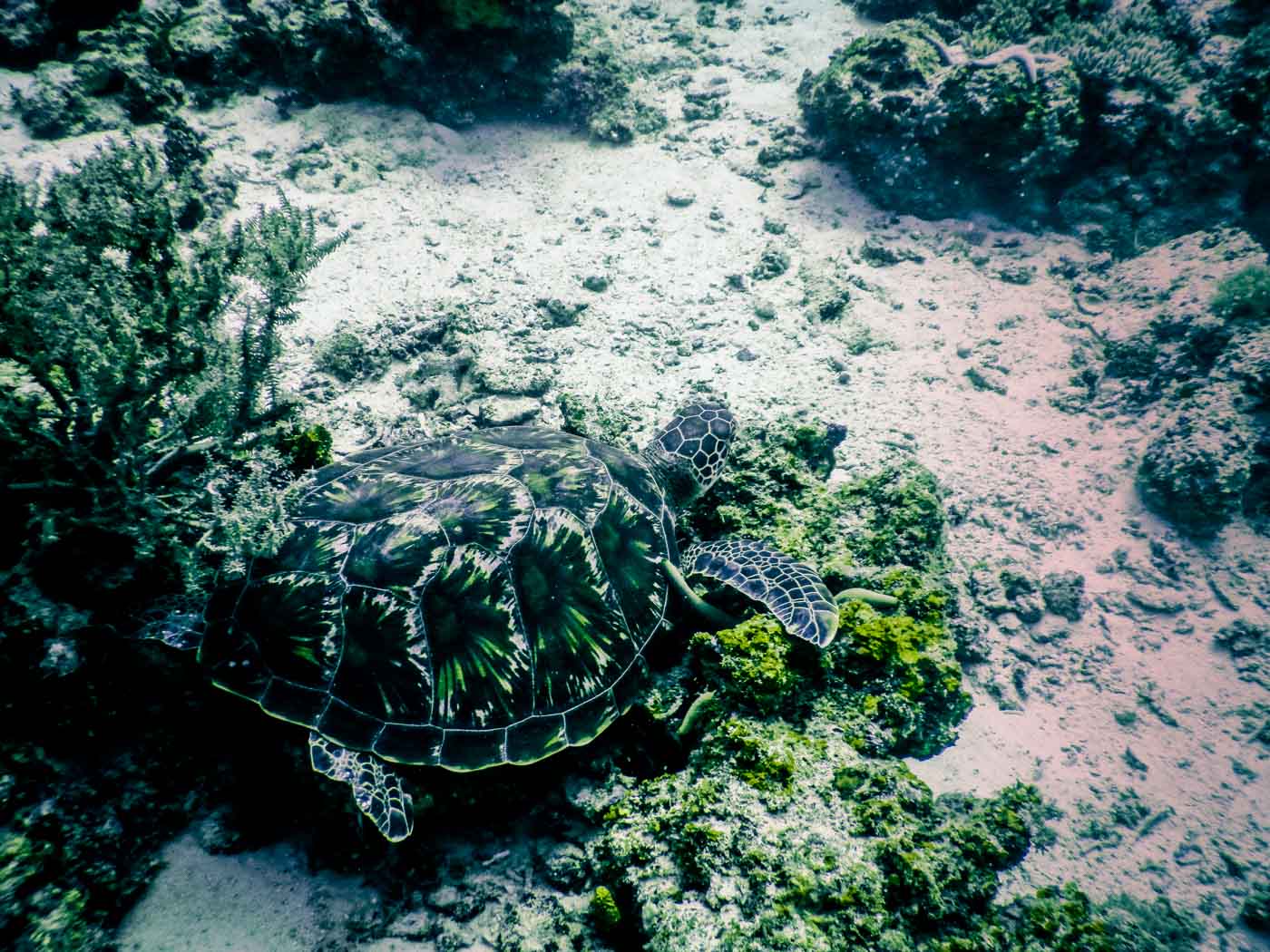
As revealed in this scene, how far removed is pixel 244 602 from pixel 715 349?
4128mm

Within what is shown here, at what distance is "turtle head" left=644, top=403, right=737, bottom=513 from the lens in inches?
123

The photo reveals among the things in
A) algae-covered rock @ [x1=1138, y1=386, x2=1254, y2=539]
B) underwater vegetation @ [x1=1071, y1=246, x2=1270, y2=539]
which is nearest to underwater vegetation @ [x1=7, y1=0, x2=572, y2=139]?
underwater vegetation @ [x1=1071, y1=246, x2=1270, y2=539]

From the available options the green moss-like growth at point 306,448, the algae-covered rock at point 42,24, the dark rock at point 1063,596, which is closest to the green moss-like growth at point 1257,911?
the dark rock at point 1063,596

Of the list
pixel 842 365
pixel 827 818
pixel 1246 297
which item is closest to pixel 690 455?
pixel 827 818

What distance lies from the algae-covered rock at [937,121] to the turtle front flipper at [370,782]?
799cm

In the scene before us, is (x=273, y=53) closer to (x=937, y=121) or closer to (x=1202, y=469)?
(x=937, y=121)

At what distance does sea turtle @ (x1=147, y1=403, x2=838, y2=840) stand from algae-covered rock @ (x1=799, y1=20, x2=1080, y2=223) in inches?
259

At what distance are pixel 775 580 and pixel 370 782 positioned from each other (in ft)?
5.96

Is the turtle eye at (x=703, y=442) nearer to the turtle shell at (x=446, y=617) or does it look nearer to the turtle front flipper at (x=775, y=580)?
the turtle front flipper at (x=775, y=580)

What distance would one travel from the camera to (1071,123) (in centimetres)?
664

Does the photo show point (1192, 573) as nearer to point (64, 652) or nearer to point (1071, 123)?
point (1071, 123)

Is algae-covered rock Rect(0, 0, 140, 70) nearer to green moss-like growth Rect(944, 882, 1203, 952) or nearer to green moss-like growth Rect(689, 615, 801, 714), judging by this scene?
green moss-like growth Rect(689, 615, 801, 714)

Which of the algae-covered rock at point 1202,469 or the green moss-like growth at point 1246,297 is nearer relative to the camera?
the algae-covered rock at point 1202,469

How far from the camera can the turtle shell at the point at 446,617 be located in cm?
212
